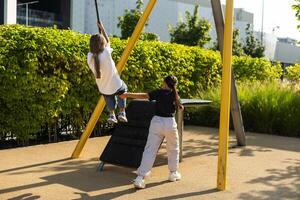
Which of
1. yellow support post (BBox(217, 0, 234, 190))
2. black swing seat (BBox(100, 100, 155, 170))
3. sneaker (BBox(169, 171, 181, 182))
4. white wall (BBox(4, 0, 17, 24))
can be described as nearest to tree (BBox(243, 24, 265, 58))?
white wall (BBox(4, 0, 17, 24))

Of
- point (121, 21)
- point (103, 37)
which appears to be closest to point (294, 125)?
point (103, 37)

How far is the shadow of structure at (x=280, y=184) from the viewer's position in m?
6.63

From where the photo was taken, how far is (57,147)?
10.4m

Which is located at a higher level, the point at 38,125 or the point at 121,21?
the point at 121,21

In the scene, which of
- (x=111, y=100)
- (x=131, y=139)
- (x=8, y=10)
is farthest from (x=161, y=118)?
(x=8, y=10)

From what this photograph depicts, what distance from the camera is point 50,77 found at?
1054 centimetres

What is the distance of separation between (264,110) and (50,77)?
644 centimetres

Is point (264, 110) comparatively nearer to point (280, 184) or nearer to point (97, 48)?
point (280, 184)

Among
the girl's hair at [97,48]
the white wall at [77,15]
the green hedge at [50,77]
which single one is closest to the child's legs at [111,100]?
the girl's hair at [97,48]

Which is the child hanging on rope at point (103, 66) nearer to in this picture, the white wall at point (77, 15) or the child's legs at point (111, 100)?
the child's legs at point (111, 100)

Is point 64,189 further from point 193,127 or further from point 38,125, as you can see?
point 193,127

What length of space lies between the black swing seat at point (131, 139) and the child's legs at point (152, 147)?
1.90 ft

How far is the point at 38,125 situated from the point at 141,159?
3609mm

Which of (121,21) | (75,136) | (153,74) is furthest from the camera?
(121,21)
